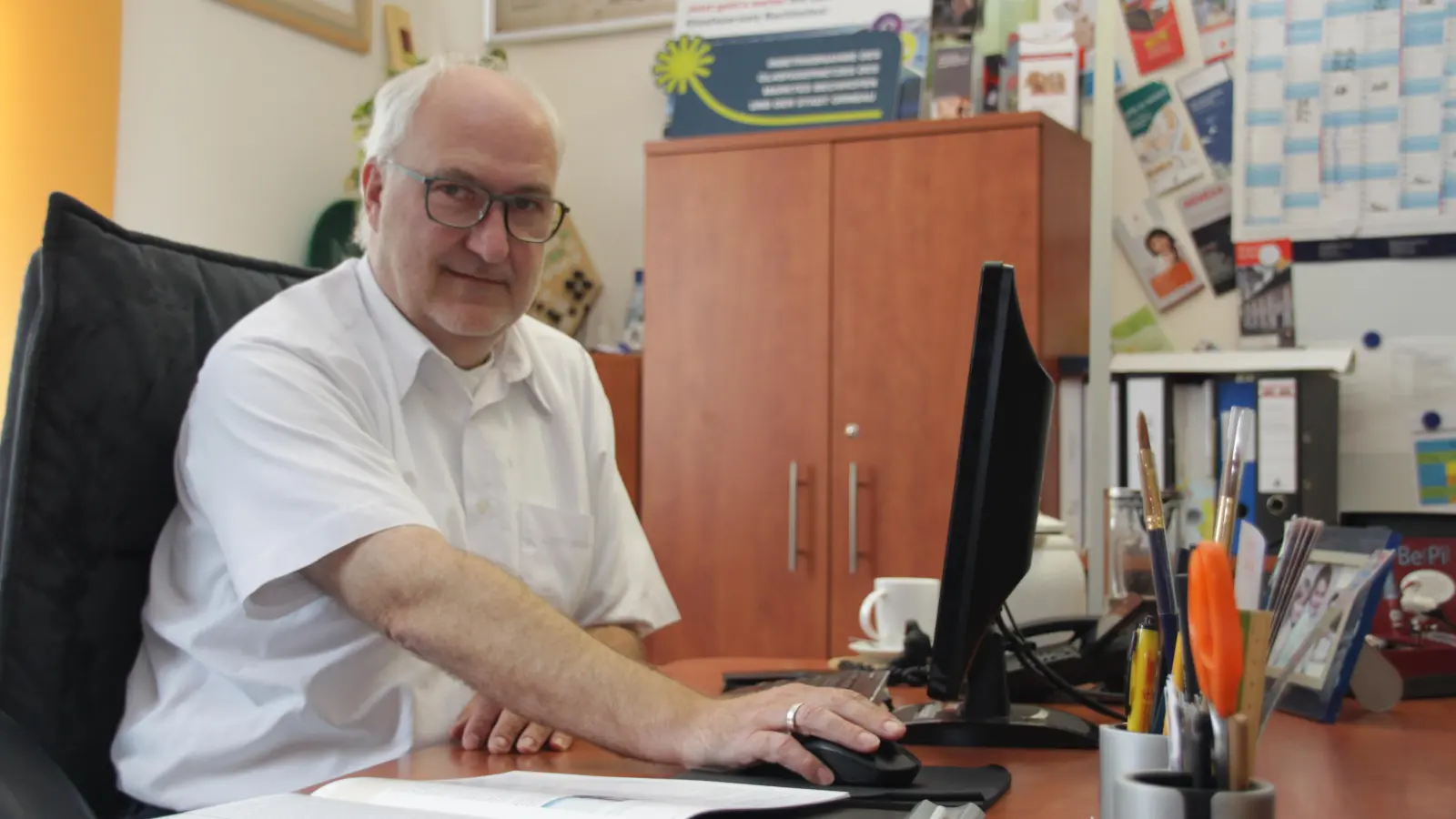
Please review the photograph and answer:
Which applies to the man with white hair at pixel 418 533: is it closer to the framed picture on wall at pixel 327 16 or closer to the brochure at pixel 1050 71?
the brochure at pixel 1050 71

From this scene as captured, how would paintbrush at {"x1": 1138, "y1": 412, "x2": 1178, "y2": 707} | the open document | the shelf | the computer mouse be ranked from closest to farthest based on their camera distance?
paintbrush at {"x1": 1138, "y1": 412, "x2": 1178, "y2": 707}, the open document, the computer mouse, the shelf

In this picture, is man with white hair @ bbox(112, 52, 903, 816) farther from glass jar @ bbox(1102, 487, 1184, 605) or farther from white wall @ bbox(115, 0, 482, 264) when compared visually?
white wall @ bbox(115, 0, 482, 264)

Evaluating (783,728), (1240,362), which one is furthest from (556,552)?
(1240,362)

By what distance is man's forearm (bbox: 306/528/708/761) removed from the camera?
1027 millimetres

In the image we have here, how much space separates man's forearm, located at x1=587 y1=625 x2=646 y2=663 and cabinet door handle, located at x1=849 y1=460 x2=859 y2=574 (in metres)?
1.29

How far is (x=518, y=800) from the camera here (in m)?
0.80

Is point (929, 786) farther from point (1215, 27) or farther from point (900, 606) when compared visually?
point (1215, 27)

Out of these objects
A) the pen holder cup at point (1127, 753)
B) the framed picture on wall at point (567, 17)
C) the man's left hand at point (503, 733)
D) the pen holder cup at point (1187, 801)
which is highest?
the framed picture on wall at point (567, 17)

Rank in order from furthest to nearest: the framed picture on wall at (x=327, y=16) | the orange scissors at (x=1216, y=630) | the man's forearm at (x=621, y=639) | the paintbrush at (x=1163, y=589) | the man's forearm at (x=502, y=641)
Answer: the framed picture on wall at (x=327, y=16), the man's forearm at (x=621, y=639), the man's forearm at (x=502, y=641), the paintbrush at (x=1163, y=589), the orange scissors at (x=1216, y=630)

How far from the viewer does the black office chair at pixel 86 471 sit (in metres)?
1.27

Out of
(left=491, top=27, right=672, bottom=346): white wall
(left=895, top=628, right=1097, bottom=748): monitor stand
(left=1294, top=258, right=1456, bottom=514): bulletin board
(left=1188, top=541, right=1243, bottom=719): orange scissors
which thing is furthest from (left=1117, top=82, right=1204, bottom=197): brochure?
(left=1188, top=541, right=1243, bottom=719): orange scissors

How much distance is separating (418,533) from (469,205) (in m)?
0.53

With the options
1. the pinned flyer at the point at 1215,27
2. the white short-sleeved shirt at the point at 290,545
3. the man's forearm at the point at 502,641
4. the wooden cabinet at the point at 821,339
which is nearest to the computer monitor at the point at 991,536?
the man's forearm at the point at 502,641

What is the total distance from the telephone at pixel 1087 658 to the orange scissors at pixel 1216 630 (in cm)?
76
